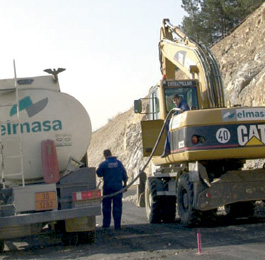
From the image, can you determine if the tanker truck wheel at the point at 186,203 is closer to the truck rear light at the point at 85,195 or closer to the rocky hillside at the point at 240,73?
the truck rear light at the point at 85,195

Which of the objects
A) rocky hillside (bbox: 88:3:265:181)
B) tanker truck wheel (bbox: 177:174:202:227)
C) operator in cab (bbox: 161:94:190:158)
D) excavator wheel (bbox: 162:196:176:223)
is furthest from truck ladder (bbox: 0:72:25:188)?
rocky hillside (bbox: 88:3:265:181)

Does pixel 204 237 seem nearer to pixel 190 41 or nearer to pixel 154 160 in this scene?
pixel 154 160

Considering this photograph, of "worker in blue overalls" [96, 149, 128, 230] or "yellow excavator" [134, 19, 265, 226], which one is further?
"worker in blue overalls" [96, 149, 128, 230]

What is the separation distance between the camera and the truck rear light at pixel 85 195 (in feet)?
37.2

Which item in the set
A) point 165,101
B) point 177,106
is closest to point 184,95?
point 165,101

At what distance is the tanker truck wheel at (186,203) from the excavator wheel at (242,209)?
1882 mm

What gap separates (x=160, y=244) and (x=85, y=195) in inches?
63.5

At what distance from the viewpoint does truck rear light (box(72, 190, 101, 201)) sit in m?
11.3

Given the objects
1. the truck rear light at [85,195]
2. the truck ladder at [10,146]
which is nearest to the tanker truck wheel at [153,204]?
the truck rear light at [85,195]

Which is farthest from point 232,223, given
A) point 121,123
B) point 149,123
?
point 121,123

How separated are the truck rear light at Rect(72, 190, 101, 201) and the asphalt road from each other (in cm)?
86

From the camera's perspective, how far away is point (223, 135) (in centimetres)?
1245

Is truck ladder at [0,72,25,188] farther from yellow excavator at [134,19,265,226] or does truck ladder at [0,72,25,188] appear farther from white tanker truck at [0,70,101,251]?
yellow excavator at [134,19,265,226]

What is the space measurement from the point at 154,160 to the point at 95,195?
4.16 meters
